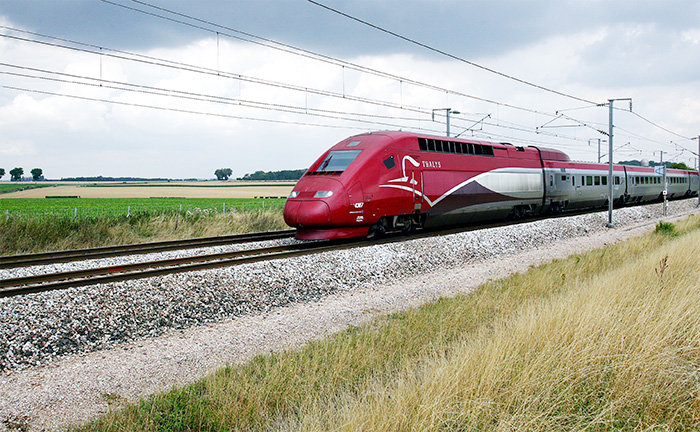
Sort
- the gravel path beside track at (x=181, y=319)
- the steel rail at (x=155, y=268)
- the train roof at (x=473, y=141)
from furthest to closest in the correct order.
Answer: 1. the train roof at (x=473, y=141)
2. the steel rail at (x=155, y=268)
3. the gravel path beside track at (x=181, y=319)

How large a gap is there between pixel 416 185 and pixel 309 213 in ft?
13.9

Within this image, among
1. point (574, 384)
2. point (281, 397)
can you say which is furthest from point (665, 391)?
point (281, 397)

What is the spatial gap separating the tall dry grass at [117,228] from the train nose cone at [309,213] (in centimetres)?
789

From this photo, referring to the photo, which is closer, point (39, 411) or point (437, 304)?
point (39, 411)

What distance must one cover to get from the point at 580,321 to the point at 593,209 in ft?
102

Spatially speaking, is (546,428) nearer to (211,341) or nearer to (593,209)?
(211,341)

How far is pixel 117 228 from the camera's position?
20047mm

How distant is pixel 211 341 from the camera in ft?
27.0

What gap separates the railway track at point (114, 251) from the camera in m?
13.4

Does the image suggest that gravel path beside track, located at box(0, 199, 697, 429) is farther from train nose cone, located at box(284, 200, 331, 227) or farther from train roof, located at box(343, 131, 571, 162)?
train roof, located at box(343, 131, 571, 162)


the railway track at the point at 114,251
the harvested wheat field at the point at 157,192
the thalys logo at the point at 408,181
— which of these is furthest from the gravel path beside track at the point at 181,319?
the harvested wheat field at the point at 157,192

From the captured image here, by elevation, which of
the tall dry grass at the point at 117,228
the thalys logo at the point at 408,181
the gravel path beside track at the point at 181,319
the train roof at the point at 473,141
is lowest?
the gravel path beside track at the point at 181,319

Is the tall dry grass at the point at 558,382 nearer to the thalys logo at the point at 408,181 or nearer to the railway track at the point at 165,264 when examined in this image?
the railway track at the point at 165,264

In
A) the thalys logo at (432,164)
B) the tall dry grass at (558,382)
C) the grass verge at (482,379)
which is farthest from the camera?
the thalys logo at (432,164)
